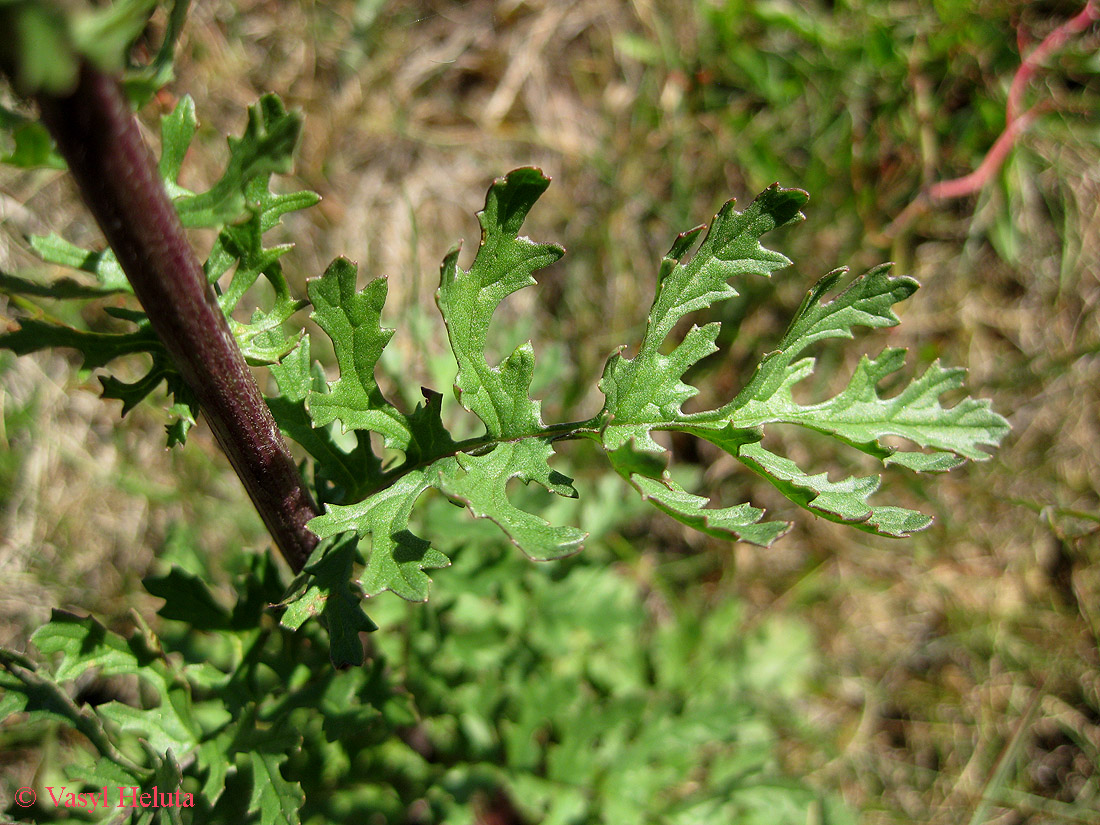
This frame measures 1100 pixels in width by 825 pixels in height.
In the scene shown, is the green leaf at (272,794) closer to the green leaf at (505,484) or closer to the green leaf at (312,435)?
the green leaf at (312,435)

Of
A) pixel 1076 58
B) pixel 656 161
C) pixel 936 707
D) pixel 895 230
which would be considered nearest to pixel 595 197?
pixel 656 161

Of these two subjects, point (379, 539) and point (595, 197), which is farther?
point (595, 197)

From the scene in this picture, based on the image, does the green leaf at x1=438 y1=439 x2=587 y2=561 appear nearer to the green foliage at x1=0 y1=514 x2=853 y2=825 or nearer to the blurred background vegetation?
the green foliage at x1=0 y1=514 x2=853 y2=825

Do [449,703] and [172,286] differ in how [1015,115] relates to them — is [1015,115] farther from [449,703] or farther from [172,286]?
[172,286]

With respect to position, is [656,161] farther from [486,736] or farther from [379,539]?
[379,539]

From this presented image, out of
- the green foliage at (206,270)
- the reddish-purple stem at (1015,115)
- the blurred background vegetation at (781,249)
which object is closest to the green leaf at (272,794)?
the green foliage at (206,270)

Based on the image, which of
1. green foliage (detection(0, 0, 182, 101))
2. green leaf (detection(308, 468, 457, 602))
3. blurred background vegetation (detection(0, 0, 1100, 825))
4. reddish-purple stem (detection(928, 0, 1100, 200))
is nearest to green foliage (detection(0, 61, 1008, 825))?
green leaf (detection(308, 468, 457, 602))
